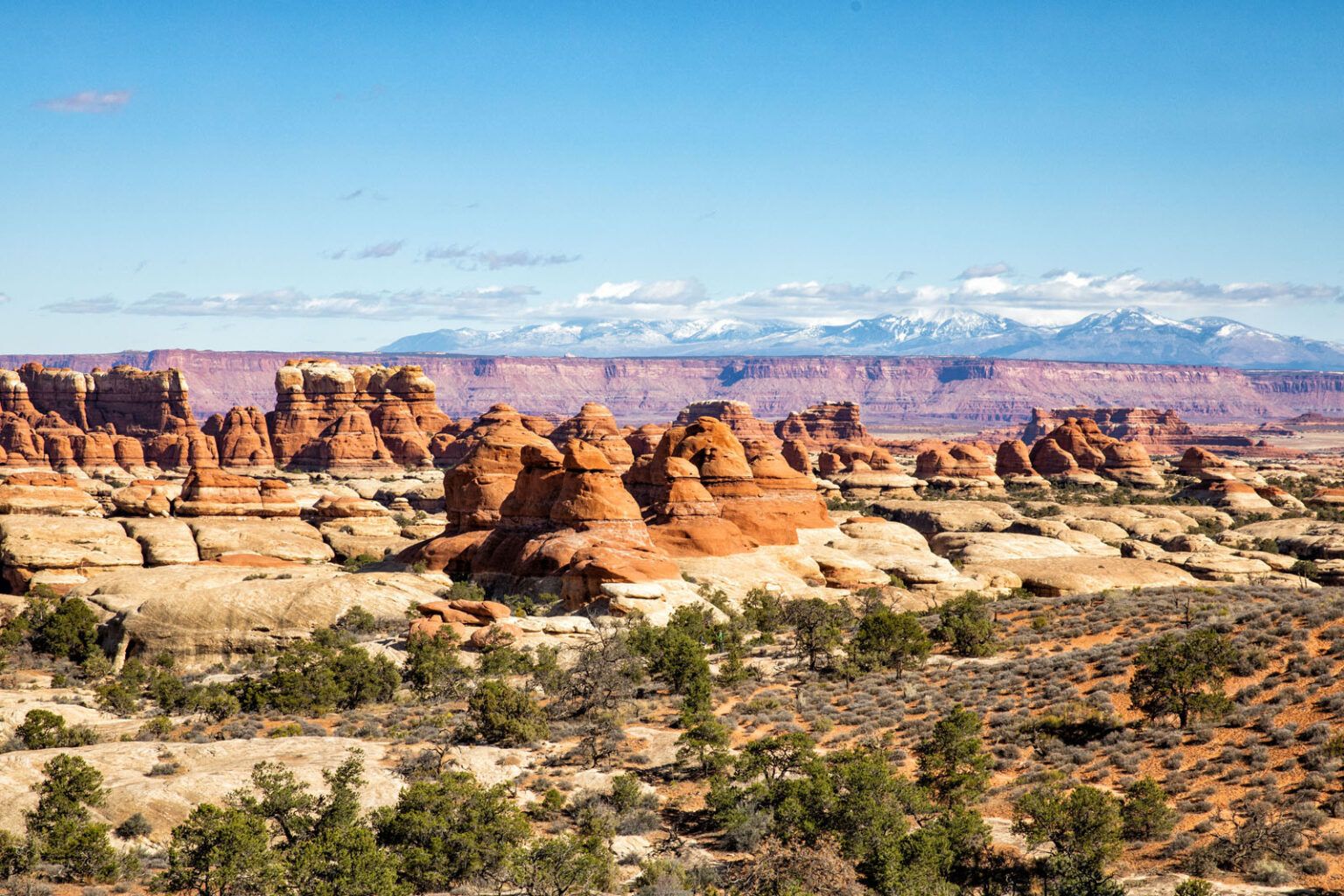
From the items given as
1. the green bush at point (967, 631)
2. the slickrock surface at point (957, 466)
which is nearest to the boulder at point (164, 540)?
the green bush at point (967, 631)

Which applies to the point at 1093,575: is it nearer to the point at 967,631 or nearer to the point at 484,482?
the point at 967,631

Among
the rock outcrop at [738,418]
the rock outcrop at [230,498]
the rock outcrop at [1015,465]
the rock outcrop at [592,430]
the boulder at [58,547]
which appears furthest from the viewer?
the rock outcrop at [738,418]

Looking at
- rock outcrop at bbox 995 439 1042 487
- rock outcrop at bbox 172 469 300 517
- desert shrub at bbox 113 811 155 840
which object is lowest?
rock outcrop at bbox 995 439 1042 487

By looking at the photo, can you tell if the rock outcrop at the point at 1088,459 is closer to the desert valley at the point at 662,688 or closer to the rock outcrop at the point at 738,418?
the rock outcrop at the point at 738,418

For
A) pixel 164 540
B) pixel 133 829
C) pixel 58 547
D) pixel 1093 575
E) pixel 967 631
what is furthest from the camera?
pixel 164 540

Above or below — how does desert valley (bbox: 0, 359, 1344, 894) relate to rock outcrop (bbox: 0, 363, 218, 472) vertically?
below

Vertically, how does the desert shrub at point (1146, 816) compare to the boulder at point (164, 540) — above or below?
below

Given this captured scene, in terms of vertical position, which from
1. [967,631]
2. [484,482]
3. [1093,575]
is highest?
[484,482]

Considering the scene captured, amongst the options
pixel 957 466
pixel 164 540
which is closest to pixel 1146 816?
pixel 164 540

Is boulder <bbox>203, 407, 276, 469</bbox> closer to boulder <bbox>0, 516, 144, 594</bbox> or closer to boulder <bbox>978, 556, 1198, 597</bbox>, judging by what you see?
boulder <bbox>0, 516, 144, 594</bbox>

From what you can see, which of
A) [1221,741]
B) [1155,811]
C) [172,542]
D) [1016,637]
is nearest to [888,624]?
[1016,637]

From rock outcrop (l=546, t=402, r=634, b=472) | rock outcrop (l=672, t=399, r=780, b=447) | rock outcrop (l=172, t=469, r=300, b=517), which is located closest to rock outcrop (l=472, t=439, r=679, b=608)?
rock outcrop (l=172, t=469, r=300, b=517)

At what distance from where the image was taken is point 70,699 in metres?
39.2

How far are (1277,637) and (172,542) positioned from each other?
166ft
